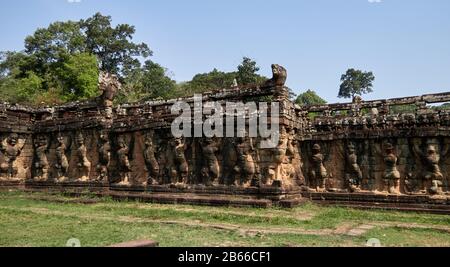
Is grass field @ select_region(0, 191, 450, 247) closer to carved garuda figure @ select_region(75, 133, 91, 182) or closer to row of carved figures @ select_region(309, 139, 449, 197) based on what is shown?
row of carved figures @ select_region(309, 139, 449, 197)

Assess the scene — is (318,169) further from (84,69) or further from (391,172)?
(84,69)

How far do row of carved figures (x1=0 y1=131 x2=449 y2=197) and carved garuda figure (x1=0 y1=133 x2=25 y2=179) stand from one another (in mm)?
3433

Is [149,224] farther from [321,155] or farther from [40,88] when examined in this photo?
[40,88]

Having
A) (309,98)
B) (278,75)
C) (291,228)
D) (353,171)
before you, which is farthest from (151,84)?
(291,228)

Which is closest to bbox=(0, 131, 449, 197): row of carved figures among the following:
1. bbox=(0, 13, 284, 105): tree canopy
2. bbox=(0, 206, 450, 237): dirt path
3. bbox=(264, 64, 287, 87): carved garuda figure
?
bbox=(264, 64, 287, 87): carved garuda figure

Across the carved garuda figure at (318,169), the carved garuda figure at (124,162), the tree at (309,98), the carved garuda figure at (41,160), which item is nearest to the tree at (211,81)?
the tree at (309,98)

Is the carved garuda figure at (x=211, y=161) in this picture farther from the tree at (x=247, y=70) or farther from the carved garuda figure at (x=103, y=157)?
the tree at (x=247, y=70)

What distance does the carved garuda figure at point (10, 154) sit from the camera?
17109 millimetres

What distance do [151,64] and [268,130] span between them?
35684 millimetres
